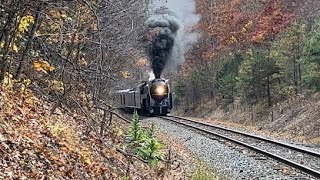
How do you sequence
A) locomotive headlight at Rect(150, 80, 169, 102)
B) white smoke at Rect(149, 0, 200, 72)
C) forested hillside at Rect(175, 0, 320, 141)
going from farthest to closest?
white smoke at Rect(149, 0, 200, 72) → locomotive headlight at Rect(150, 80, 169, 102) → forested hillside at Rect(175, 0, 320, 141)

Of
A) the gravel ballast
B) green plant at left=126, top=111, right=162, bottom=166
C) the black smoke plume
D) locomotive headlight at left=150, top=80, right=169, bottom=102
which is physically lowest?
the gravel ballast

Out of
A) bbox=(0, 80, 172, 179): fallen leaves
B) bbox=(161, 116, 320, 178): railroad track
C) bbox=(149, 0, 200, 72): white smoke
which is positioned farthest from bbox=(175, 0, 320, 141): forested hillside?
bbox=(0, 80, 172, 179): fallen leaves

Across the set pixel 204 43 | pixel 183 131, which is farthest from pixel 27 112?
pixel 204 43

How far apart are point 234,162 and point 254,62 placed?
639 inches

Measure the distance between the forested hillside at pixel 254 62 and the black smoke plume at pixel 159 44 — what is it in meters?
4.70

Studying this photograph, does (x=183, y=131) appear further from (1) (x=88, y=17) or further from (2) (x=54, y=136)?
(2) (x=54, y=136)

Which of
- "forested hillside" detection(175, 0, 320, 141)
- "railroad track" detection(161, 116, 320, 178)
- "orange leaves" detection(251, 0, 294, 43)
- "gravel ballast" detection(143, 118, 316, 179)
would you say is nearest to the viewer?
"gravel ballast" detection(143, 118, 316, 179)

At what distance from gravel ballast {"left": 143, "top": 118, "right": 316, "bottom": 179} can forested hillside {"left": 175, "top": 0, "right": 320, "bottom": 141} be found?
5.61 metres

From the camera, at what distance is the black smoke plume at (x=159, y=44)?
3575cm

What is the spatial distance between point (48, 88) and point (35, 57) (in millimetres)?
1043

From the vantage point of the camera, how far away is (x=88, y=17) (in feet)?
31.5

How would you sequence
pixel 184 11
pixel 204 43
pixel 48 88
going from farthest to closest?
pixel 204 43, pixel 184 11, pixel 48 88

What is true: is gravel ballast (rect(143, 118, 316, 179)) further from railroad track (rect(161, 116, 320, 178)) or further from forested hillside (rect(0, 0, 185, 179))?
forested hillside (rect(0, 0, 185, 179))

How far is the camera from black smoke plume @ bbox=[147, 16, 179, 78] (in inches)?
1407
